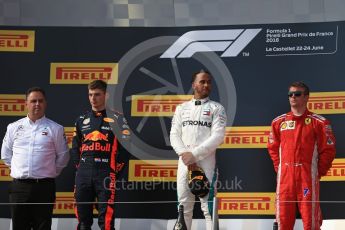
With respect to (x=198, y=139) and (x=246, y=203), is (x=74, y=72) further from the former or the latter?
(x=246, y=203)

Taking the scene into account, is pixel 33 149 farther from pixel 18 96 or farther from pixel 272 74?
pixel 272 74

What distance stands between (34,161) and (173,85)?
139 centimetres

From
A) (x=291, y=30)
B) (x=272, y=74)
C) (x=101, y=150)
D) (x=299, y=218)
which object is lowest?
(x=299, y=218)

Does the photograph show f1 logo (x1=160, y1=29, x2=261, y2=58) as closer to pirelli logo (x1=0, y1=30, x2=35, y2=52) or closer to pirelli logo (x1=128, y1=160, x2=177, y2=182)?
pirelli logo (x1=128, y1=160, x2=177, y2=182)

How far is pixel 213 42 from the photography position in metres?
5.50

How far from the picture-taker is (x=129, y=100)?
18.3ft

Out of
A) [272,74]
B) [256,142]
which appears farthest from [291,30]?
[256,142]

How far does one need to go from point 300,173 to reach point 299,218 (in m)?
0.71

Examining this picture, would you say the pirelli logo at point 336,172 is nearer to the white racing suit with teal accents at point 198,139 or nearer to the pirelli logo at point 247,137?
the pirelli logo at point 247,137

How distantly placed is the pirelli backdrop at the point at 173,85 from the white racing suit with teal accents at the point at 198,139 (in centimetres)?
56

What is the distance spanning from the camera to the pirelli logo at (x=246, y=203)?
5.29m

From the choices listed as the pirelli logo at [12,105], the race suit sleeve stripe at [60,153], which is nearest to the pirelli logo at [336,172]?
the race suit sleeve stripe at [60,153]

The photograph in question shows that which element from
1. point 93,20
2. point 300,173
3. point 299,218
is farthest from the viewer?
point 93,20

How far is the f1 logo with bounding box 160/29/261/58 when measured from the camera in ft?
18.0
